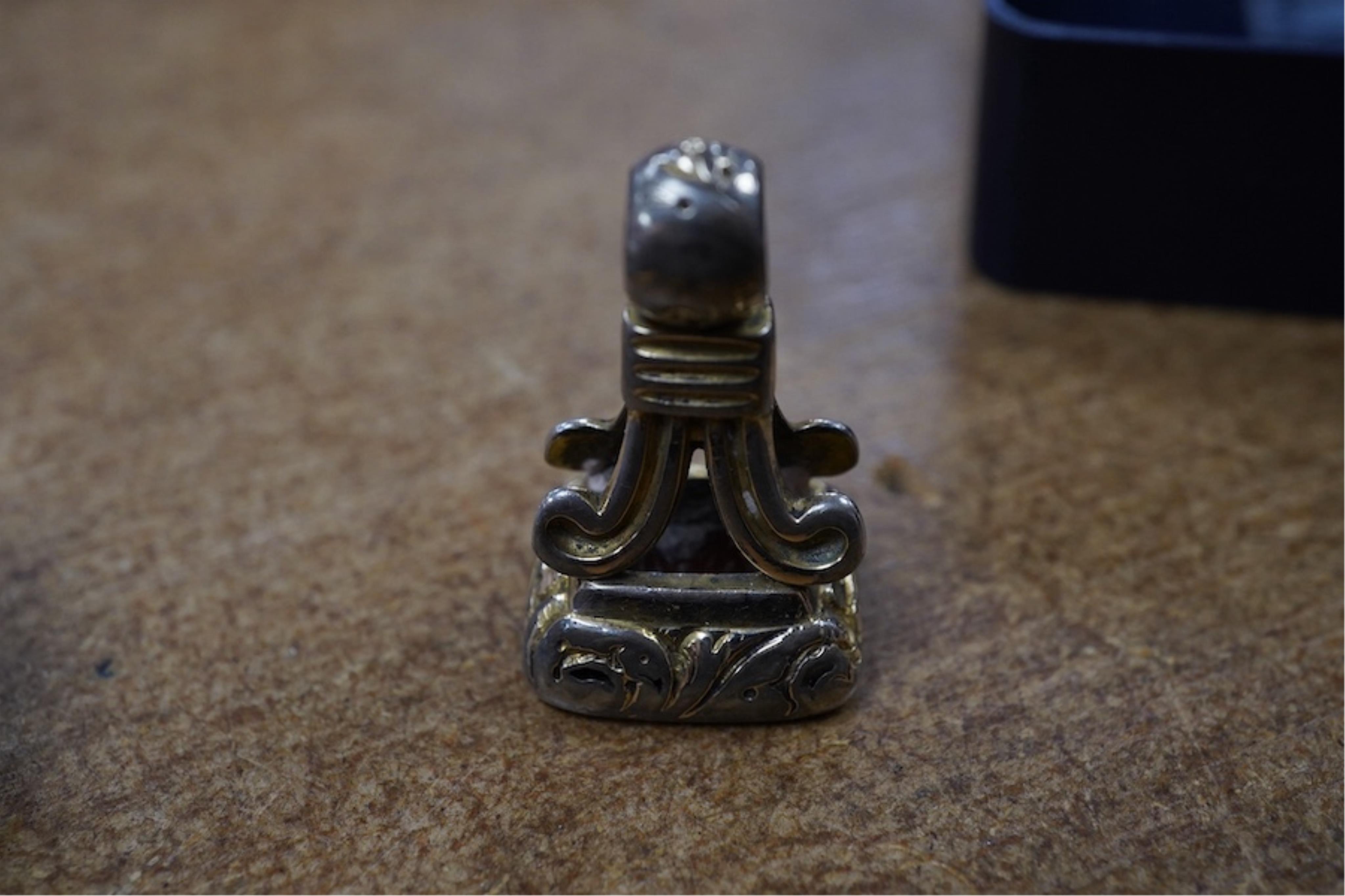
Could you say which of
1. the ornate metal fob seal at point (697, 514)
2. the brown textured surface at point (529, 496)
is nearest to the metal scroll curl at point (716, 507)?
the ornate metal fob seal at point (697, 514)

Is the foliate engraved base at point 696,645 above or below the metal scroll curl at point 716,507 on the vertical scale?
below

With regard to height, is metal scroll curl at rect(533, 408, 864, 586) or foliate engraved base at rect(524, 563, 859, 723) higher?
metal scroll curl at rect(533, 408, 864, 586)

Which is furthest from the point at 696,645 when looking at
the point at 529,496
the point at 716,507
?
the point at 529,496

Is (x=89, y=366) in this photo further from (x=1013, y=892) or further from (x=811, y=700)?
(x=1013, y=892)

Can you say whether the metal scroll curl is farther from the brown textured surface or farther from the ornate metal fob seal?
the brown textured surface

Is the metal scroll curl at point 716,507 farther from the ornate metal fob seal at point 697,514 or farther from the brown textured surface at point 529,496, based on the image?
the brown textured surface at point 529,496

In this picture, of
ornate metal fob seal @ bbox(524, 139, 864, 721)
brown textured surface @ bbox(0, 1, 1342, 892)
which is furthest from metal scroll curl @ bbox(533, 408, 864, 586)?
brown textured surface @ bbox(0, 1, 1342, 892)
